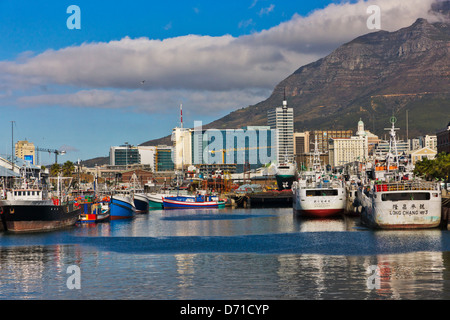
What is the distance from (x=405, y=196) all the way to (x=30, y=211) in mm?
51547

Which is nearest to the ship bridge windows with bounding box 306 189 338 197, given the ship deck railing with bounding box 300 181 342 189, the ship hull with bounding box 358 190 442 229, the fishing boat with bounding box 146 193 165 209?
the ship deck railing with bounding box 300 181 342 189

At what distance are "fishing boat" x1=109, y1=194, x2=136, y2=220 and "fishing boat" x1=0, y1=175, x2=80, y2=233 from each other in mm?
34109

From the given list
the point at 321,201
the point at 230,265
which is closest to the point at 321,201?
the point at 321,201

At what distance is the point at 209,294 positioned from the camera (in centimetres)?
4494

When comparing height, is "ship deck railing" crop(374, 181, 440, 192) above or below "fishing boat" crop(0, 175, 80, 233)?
above

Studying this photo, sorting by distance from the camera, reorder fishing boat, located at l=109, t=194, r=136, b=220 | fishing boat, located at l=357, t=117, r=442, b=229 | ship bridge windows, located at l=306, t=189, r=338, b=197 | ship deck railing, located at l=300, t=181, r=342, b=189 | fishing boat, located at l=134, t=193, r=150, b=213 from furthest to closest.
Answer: fishing boat, located at l=134, t=193, r=150, b=213, fishing boat, located at l=109, t=194, r=136, b=220, ship deck railing, located at l=300, t=181, r=342, b=189, ship bridge windows, located at l=306, t=189, r=338, b=197, fishing boat, located at l=357, t=117, r=442, b=229

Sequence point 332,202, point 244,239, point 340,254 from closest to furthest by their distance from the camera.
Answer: point 340,254 < point 244,239 < point 332,202

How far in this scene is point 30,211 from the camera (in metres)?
93.2

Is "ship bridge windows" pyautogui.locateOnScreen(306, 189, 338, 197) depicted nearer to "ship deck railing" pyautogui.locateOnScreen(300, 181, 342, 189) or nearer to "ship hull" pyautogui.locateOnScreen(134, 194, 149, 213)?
"ship deck railing" pyautogui.locateOnScreen(300, 181, 342, 189)

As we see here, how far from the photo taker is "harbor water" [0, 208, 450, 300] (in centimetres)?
4556

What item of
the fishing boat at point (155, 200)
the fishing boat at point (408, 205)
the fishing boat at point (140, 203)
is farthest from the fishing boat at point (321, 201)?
the fishing boat at point (155, 200)
